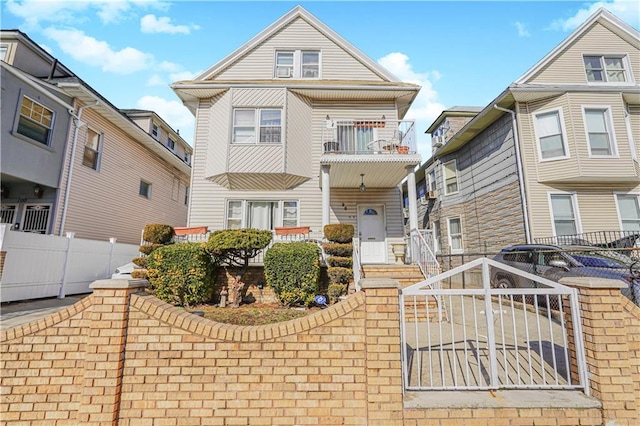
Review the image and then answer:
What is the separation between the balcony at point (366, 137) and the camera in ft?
32.2

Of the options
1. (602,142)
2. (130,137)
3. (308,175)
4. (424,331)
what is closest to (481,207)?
(602,142)

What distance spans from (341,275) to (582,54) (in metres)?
13.1

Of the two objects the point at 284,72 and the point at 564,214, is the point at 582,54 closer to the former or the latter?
the point at 564,214

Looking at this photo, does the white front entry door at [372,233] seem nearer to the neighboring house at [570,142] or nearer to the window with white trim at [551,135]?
the neighboring house at [570,142]

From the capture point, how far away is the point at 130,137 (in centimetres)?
1377

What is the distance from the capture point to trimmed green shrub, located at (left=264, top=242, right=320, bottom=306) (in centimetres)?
740

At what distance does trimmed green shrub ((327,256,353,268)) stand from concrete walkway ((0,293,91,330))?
6.58 metres

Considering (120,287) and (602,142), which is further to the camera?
(602,142)

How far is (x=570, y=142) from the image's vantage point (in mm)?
10250

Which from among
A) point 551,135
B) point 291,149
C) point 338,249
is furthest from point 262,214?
point 551,135

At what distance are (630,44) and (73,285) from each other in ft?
73.0

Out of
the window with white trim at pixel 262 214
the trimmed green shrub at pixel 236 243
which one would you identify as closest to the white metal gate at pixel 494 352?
the trimmed green shrub at pixel 236 243

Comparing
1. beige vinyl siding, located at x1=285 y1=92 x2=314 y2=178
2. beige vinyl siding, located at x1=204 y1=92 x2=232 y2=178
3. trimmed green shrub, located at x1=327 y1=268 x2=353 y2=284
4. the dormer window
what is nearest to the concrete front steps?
trimmed green shrub, located at x1=327 y1=268 x2=353 y2=284

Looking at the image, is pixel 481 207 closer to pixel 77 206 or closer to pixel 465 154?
pixel 465 154
